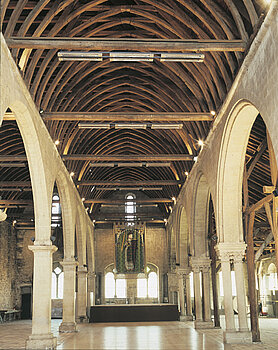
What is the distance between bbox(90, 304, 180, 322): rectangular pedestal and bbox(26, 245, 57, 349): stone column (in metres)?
12.3

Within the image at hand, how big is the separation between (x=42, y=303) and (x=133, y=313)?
12.7 m

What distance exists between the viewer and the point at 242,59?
971 cm

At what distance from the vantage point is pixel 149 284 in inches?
1198

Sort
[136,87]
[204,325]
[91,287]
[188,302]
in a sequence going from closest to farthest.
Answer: [136,87] < [204,325] < [188,302] < [91,287]

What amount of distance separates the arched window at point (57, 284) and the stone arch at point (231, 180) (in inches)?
770

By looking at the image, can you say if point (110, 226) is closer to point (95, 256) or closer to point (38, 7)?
point (95, 256)

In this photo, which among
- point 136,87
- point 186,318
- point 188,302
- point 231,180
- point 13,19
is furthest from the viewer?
point 186,318

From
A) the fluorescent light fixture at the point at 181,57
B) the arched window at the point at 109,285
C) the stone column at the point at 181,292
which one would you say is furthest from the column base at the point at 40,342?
the arched window at the point at 109,285

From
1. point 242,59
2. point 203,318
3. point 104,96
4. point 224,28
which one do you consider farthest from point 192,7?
point 203,318

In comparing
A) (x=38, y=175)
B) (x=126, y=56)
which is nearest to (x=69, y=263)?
(x=38, y=175)

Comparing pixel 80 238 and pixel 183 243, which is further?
pixel 183 243

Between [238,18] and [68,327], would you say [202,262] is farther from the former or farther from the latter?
[238,18]

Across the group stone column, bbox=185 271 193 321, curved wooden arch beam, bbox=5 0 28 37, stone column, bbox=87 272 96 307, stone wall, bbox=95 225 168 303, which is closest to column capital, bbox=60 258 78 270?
stone column, bbox=185 271 193 321

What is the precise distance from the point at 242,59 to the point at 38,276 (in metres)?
7.81
